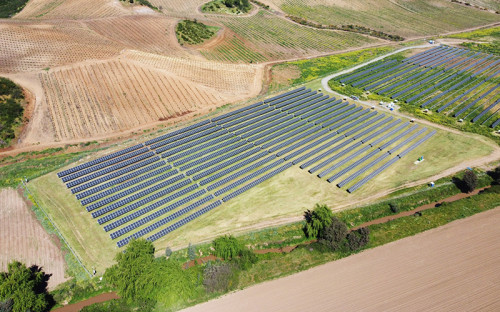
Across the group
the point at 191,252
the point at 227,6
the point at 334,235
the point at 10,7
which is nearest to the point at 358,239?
the point at 334,235

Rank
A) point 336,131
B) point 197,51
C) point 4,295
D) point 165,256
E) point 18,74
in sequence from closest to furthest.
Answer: point 4,295
point 165,256
point 336,131
point 18,74
point 197,51

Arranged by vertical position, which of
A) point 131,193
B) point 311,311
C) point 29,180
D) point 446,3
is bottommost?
point 29,180

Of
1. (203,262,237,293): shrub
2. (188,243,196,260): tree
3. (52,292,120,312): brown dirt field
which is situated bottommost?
(52,292,120,312): brown dirt field

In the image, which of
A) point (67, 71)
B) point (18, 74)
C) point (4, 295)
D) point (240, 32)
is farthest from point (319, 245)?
point (240, 32)

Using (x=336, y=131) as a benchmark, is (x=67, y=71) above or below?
below

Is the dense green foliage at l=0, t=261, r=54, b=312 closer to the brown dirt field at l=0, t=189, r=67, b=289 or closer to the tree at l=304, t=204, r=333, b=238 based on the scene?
the brown dirt field at l=0, t=189, r=67, b=289

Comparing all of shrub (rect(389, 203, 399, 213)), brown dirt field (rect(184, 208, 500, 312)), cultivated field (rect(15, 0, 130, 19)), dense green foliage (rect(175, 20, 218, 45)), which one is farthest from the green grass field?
cultivated field (rect(15, 0, 130, 19))

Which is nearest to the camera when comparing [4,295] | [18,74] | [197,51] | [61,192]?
[4,295]

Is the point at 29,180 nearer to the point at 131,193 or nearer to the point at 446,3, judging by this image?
the point at 131,193
